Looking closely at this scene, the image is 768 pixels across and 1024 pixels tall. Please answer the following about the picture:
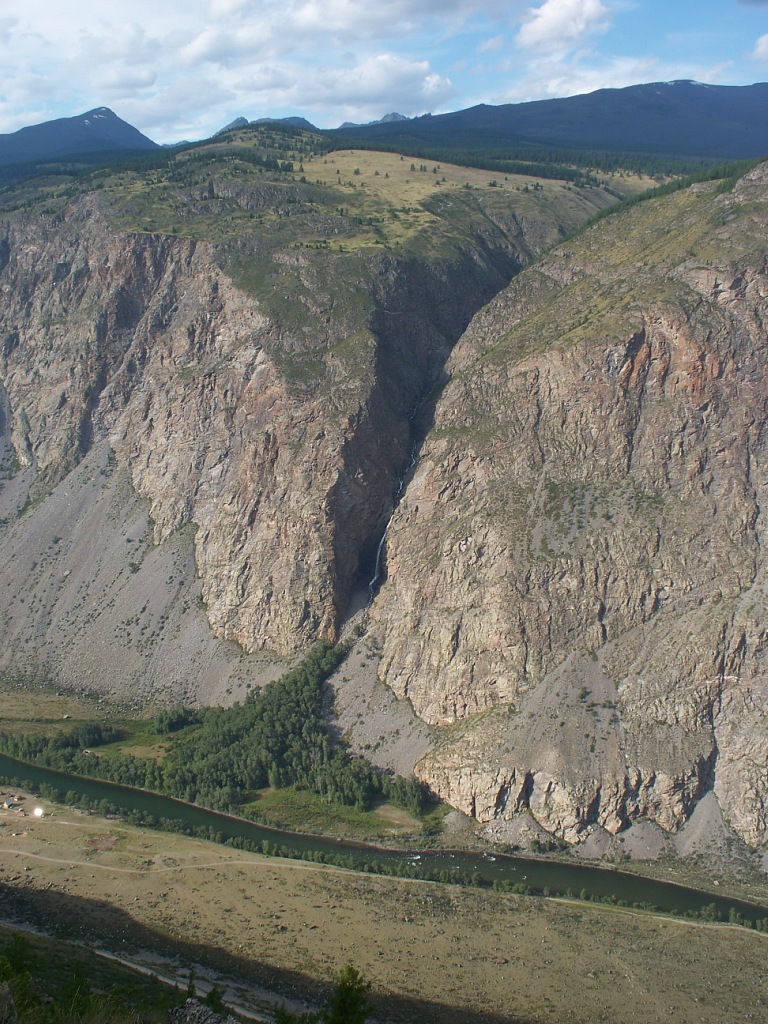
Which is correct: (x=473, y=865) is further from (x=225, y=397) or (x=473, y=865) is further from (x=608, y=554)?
(x=225, y=397)

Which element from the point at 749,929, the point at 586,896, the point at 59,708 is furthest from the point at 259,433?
the point at 749,929

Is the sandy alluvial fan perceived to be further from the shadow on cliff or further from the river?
the shadow on cliff

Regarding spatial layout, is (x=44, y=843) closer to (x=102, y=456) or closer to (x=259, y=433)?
(x=259, y=433)

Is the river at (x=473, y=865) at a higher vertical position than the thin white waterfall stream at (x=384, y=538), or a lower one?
lower

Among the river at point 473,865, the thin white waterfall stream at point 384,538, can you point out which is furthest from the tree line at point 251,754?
the thin white waterfall stream at point 384,538

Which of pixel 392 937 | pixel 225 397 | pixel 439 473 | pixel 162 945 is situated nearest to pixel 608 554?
pixel 439 473

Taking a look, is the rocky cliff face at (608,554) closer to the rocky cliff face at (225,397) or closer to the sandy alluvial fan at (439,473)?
the sandy alluvial fan at (439,473)

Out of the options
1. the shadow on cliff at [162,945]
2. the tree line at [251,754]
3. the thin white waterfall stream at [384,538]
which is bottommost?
the shadow on cliff at [162,945]
